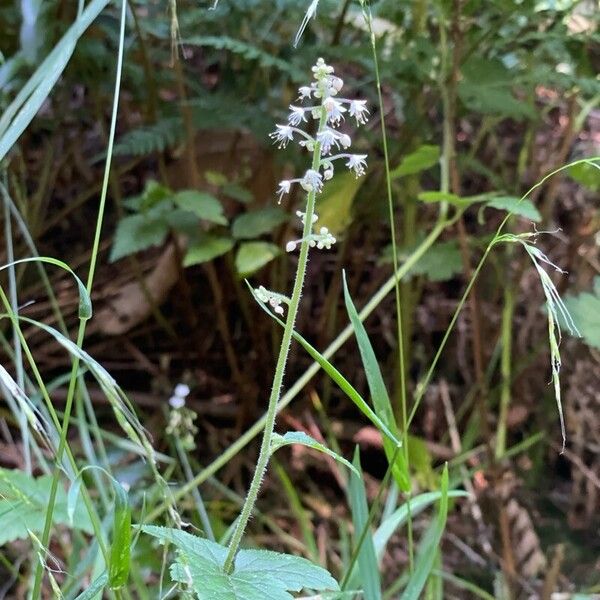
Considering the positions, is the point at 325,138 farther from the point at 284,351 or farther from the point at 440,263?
the point at 440,263

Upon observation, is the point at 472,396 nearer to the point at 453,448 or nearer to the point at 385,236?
the point at 453,448

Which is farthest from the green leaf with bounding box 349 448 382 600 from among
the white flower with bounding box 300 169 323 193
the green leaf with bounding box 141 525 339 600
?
the white flower with bounding box 300 169 323 193

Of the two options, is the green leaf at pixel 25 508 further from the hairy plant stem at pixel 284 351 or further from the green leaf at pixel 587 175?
the green leaf at pixel 587 175

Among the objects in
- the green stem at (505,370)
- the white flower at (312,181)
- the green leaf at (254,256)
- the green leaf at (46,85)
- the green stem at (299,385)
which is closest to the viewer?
the white flower at (312,181)

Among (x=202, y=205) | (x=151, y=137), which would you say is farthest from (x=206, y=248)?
(x=151, y=137)

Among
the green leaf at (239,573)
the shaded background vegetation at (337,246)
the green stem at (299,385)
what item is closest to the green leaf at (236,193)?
the shaded background vegetation at (337,246)

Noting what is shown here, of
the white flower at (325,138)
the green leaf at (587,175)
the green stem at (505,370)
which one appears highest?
the white flower at (325,138)
